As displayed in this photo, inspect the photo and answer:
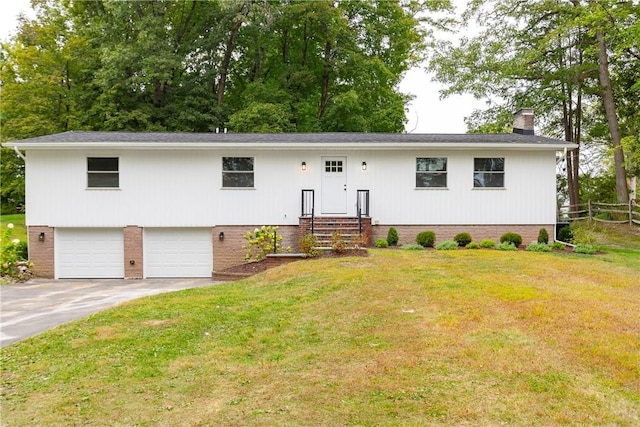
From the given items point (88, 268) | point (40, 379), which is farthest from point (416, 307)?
point (88, 268)

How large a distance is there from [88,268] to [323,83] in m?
16.8

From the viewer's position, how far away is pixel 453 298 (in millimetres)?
7324

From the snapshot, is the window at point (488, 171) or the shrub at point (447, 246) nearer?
the shrub at point (447, 246)

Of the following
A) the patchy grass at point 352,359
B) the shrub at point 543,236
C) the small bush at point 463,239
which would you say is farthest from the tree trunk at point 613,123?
the patchy grass at point 352,359

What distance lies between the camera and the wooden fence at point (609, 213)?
20.3 metres

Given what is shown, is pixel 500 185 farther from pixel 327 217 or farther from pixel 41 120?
pixel 41 120

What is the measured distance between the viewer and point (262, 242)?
14.6m

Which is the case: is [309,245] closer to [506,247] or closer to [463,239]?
[463,239]

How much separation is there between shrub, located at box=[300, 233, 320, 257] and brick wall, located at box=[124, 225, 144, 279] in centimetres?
535

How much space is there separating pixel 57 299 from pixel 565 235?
14528 mm

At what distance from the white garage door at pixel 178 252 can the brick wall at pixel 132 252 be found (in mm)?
242

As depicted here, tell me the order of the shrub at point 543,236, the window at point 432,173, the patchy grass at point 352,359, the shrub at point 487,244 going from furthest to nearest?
the window at point 432,173, the shrub at point 543,236, the shrub at point 487,244, the patchy grass at point 352,359

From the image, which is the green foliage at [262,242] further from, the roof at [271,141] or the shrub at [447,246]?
the shrub at [447,246]

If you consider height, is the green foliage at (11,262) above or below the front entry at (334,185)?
below
